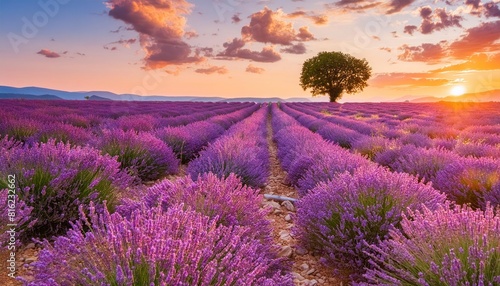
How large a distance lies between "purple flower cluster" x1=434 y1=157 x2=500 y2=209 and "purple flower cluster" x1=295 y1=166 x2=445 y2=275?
101 cm

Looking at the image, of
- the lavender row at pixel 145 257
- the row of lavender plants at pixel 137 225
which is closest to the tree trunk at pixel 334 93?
the row of lavender plants at pixel 137 225

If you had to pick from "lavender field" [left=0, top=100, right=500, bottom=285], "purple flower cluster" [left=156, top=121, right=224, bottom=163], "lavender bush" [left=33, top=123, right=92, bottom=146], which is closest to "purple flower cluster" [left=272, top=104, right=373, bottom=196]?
"lavender field" [left=0, top=100, right=500, bottom=285]

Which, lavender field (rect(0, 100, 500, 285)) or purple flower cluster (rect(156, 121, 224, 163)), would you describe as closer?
lavender field (rect(0, 100, 500, 285))

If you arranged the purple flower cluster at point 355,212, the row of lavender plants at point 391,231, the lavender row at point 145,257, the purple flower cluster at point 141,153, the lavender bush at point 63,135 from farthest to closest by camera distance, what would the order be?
the lavender bush at point 63,135, the purple flower cluster at point 141,153, the purple flower cluster at point 355,212, the row of lavender plants at point 391,231, the lavender row at point 145,257

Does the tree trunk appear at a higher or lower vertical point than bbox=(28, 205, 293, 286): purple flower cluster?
higher

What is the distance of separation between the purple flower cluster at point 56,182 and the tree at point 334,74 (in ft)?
160

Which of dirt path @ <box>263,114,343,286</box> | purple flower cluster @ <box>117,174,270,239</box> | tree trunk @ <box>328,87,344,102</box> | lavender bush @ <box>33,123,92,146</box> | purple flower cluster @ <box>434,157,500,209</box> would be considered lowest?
dirt path @ <box>263,114,343,286</box>

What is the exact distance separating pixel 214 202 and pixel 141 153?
11.2 feet

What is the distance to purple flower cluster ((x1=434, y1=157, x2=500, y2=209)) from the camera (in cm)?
344

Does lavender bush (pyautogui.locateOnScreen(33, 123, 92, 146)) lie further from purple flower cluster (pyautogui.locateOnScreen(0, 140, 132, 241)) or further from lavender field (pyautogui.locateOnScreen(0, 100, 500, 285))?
purple flower cluster (pyautogui.locateOnScreen(0, 140, 132, 241))

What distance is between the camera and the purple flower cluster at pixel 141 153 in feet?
17.4

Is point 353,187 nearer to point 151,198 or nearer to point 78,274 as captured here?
point 151,198

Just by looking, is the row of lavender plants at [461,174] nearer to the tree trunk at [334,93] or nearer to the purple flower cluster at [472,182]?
the purple flower cluster at [472,182]

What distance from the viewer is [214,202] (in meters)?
2.39
